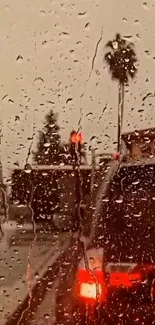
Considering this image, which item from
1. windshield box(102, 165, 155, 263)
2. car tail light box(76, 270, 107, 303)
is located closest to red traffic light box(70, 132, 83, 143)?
windshield box(102, 165, 155, 263)

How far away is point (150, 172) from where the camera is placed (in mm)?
3811

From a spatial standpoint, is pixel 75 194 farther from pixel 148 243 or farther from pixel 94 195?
pixel 148 243

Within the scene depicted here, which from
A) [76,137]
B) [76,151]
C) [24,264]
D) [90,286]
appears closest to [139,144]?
[76,137]

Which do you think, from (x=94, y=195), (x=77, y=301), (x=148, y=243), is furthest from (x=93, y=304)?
(x=94, y=195)

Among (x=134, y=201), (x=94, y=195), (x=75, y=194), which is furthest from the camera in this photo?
(x=75, y=194)

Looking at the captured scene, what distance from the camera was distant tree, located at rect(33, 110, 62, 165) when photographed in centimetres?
495

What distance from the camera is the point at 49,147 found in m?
5.06

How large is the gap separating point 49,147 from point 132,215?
1392 mm

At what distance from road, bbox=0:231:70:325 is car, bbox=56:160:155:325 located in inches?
15.9

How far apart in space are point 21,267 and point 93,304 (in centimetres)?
95

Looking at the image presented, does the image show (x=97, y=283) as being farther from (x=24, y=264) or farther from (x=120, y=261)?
(x=24, y=264)

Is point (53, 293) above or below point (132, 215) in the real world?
below

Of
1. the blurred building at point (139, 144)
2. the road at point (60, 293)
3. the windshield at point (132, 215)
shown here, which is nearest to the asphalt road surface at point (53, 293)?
the road at point (60, 293)

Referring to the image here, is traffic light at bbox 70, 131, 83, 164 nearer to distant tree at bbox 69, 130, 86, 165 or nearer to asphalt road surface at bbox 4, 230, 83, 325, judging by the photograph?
distant tree at bbox 69, 130, 86, 165
